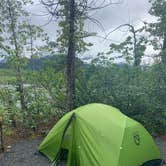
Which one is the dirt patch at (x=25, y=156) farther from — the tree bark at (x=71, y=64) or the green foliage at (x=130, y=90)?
the tree bark at (x=71, y=64)

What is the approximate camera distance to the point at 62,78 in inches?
402

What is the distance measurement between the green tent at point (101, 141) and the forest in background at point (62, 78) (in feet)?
9.09

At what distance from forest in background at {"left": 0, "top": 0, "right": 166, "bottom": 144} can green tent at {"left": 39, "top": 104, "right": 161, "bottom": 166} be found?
2.77 metres

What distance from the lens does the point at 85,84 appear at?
32.2ft

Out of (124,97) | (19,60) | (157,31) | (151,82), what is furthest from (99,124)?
(157,31)

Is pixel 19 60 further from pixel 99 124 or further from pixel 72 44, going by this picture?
pixel 99 124

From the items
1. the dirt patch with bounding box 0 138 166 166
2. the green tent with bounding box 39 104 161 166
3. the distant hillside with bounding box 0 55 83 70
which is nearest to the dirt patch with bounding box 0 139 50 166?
the dirt patch with bounding box 0 138 166 166

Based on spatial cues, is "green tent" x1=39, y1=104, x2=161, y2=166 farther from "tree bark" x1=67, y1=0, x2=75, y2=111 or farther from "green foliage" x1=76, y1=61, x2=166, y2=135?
"tree bark" x1=67, y1=0, x2=75, y2=111

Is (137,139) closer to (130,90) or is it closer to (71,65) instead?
(130,90)

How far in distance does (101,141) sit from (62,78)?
4715 millimetres

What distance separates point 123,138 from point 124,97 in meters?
3.45

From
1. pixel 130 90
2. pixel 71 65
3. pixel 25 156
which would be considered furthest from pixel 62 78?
pixel 25 156

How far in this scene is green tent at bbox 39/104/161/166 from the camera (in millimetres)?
5652

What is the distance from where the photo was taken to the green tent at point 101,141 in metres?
5.65
